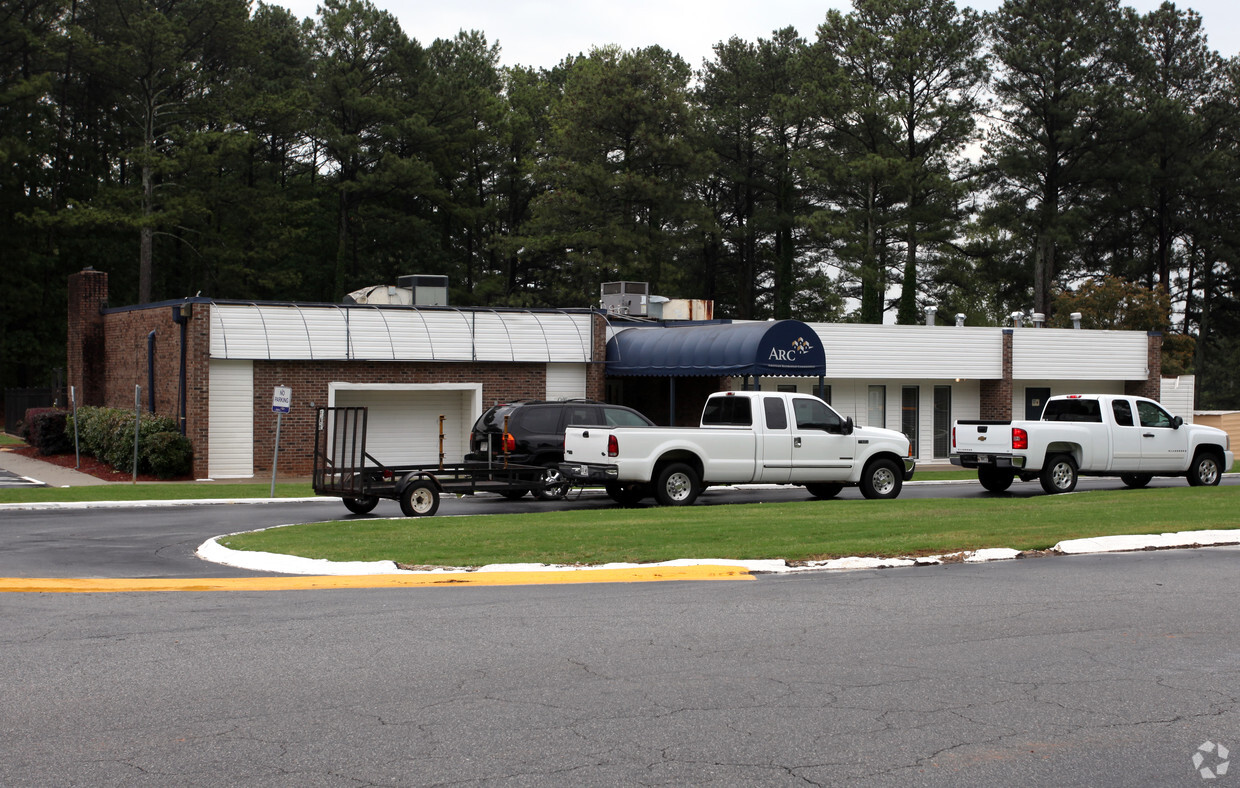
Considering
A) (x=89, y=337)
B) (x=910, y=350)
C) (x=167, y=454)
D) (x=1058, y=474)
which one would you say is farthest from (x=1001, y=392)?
(x=89, y=337)

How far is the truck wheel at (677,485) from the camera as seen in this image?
67.7 ft

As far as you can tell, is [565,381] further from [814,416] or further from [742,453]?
[742,453]

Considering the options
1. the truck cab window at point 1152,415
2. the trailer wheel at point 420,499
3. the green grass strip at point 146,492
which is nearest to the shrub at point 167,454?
the green grass strip at point 146,492

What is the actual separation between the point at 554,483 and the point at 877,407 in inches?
763

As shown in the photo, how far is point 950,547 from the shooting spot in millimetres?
14750

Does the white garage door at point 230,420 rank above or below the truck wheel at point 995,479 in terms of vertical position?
above

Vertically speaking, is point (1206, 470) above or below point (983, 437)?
below

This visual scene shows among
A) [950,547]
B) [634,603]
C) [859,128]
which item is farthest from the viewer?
[859,128]

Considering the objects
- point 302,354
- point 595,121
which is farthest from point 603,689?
point 595,121

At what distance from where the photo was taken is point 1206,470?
2552cm

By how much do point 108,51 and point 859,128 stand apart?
34.2 m

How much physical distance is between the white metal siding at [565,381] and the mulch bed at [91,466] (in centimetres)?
947

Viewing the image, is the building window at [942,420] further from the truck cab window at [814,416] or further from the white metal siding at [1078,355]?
the truck cab window at [814,416]

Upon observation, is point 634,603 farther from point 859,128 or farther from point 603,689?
point 859,128
